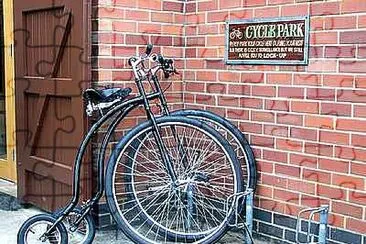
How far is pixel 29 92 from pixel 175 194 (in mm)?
1487

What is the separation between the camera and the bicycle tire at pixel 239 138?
3.14m

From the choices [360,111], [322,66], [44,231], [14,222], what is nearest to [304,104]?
[322,66]

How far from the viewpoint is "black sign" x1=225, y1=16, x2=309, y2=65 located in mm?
2932

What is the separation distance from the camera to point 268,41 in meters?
3.09

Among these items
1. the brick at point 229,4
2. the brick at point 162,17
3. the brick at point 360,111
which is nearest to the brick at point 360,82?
the brick at point 360,111

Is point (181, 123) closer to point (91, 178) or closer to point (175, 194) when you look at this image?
point (175, 194)

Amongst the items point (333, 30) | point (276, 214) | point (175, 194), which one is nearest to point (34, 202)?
point (175, 194)

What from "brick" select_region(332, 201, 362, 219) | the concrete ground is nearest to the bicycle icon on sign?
"brick" select_region(332, 201, 362, 219)

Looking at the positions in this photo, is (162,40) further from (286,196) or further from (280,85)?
(286,196)

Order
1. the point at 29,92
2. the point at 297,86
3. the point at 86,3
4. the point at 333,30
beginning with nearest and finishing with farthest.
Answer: the point at 333,30, the point at 297,86, the point at 86,3, the point at 29,92

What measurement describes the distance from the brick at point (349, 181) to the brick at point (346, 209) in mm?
102

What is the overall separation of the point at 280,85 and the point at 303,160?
0.45 meters

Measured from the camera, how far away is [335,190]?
9.29ft

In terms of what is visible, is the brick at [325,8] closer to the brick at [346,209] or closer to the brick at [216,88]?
the brick at [216,88]
